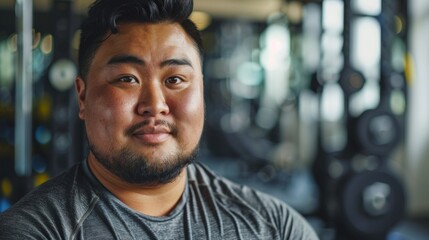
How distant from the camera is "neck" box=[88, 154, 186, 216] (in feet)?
3.49

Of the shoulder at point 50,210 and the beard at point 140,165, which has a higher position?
the beard at point 140,165

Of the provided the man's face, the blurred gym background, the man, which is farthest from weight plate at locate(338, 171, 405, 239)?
the man's face

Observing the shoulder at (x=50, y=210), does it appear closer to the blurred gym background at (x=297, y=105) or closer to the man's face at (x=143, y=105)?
the man's face at (x=143, y=105)

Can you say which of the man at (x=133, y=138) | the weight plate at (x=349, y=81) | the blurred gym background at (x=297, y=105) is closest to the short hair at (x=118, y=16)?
the man at (x=133, y=138)

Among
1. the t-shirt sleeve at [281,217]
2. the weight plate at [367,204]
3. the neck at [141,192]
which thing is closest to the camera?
the neck at [141,192]

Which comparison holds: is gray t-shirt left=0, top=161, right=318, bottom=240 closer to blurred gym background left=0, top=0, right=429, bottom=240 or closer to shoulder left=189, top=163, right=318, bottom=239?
shoulder left=189, top=163, right=318, bottom=239

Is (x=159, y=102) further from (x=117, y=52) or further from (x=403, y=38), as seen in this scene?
(x=403, y=38)

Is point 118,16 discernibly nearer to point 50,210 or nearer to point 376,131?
point 50,210

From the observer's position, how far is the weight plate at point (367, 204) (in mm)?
3254

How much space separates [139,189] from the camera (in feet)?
3.51

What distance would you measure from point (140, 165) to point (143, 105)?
0.34 feet

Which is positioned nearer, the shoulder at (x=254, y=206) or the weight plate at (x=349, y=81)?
the shoulder at (x=254, y=206)

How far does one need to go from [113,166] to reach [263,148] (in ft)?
18.4

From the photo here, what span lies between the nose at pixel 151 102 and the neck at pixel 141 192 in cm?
14
